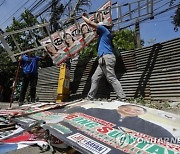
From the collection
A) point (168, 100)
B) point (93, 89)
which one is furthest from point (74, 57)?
point (168, 100)

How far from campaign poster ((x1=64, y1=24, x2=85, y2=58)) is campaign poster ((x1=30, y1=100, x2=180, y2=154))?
142 inches

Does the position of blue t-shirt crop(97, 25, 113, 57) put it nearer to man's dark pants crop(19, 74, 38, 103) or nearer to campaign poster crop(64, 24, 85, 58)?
campaign poster crop(64, 24, 85, 58)

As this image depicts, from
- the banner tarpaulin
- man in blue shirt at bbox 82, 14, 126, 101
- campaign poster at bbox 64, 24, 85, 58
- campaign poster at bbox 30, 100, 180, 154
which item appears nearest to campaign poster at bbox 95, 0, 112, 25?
the banner tarpaulin

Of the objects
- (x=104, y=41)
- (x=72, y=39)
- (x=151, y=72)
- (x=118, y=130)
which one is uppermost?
(x=72, y=39)

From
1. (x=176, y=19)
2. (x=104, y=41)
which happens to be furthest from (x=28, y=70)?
(x=176, y=19)

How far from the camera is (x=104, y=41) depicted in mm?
5262

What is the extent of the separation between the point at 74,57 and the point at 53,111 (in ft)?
11.8

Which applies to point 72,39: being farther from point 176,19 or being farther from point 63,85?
point 176,19

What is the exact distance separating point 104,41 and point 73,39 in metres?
1.71

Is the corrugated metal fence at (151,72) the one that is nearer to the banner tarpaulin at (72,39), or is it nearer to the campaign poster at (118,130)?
the banner tarpaulin at (72,39)

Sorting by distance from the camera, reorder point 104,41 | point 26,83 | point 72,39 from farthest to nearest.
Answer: point 26,83 < point 72,39 < point 104,41

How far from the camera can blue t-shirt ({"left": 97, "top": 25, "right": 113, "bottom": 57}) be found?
17.0ft

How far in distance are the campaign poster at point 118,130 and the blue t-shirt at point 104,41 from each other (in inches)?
75.6

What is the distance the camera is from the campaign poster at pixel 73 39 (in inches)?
266
